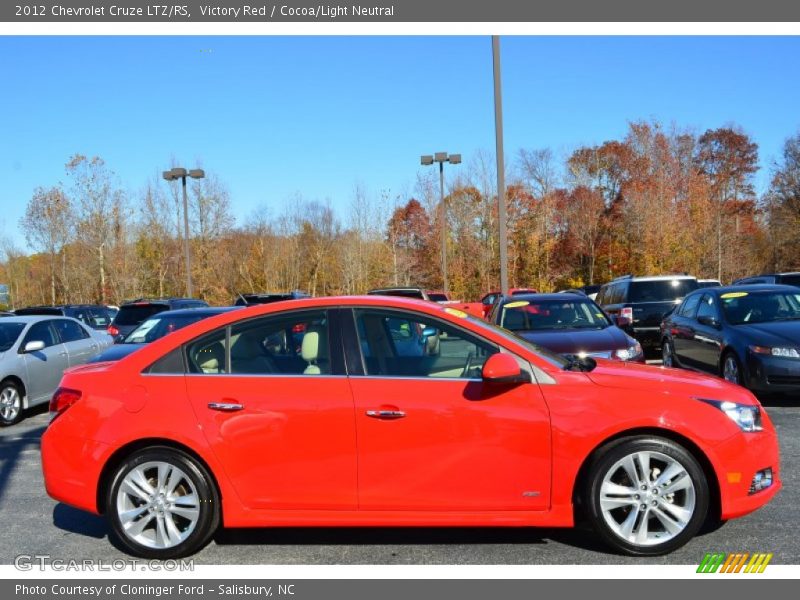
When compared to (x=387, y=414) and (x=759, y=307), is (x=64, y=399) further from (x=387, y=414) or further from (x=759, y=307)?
(x=759, y=307)

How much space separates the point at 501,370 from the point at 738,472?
5.09 ft

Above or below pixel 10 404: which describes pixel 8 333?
above

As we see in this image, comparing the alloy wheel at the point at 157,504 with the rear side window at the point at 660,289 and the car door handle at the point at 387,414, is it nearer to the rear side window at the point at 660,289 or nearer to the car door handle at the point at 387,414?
the car door handle at the point at 387,414

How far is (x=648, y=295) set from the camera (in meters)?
15.0

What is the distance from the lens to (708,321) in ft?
31.6

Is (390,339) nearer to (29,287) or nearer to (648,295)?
(648,295)

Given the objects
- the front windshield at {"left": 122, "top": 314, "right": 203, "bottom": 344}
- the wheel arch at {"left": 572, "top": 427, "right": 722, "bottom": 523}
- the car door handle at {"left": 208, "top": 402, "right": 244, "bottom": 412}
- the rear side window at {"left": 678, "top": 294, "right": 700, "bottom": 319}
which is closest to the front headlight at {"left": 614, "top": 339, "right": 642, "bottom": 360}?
the rear side window at {"left": 678, "top": 294, "right": 700, "bottom": 319}

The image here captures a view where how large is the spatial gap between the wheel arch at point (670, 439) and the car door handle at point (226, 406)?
208 centimetres

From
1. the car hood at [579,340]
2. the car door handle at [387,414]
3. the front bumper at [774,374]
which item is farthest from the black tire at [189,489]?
the front bumper at [774,374]

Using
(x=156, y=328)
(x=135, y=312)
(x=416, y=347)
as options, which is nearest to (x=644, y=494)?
(x=416, y=347)

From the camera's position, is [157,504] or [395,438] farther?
[157,504]

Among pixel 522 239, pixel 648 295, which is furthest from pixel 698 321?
pixel 522 239

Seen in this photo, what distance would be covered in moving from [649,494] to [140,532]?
10.2 ft

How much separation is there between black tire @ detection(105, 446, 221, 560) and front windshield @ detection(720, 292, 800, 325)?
774cm
